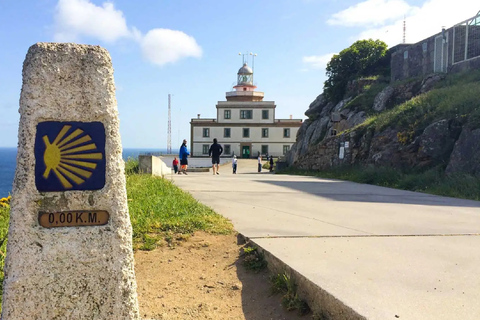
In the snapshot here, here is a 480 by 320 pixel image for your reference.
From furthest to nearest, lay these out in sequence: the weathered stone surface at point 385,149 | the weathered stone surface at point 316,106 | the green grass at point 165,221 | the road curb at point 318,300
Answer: the weathered stone surface at point 316,106, the weathered stone surface at point 385,149, the green grass at point 165,221, the road curb at point 318,300

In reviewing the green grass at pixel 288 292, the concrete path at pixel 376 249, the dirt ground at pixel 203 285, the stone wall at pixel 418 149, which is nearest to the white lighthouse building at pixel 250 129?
the stone wall at pixel 418 149

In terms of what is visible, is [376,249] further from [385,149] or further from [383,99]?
[383,99]

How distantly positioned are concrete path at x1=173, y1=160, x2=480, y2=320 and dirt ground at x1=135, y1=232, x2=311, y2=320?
0.34m

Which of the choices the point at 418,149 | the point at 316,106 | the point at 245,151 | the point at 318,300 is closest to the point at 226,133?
the point at 245,151

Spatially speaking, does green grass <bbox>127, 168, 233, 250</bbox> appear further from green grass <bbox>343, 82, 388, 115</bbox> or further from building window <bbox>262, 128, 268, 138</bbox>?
building window <bbox>262, 128, 268, 138</bbox>

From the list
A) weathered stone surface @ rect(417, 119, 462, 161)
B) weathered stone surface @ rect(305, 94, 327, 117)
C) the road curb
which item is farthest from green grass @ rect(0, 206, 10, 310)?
weathered stone surface @ rect(305, 94, 327, 117)

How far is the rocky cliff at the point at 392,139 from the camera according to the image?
11484mm

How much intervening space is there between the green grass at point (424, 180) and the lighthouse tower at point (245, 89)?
51783 millimetres

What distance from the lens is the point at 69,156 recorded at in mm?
2826

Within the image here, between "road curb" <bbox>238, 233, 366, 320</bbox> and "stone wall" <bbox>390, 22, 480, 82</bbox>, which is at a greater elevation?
"stone wall" <bbox>390, 22, 480, 82</bbox>

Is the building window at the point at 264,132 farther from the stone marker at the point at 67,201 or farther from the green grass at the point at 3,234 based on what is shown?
the stone marker at the point at 67,201

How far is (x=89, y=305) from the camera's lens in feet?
9.02

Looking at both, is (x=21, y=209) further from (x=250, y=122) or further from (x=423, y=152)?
(x=250, y=122)

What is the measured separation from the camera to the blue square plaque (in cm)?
275
